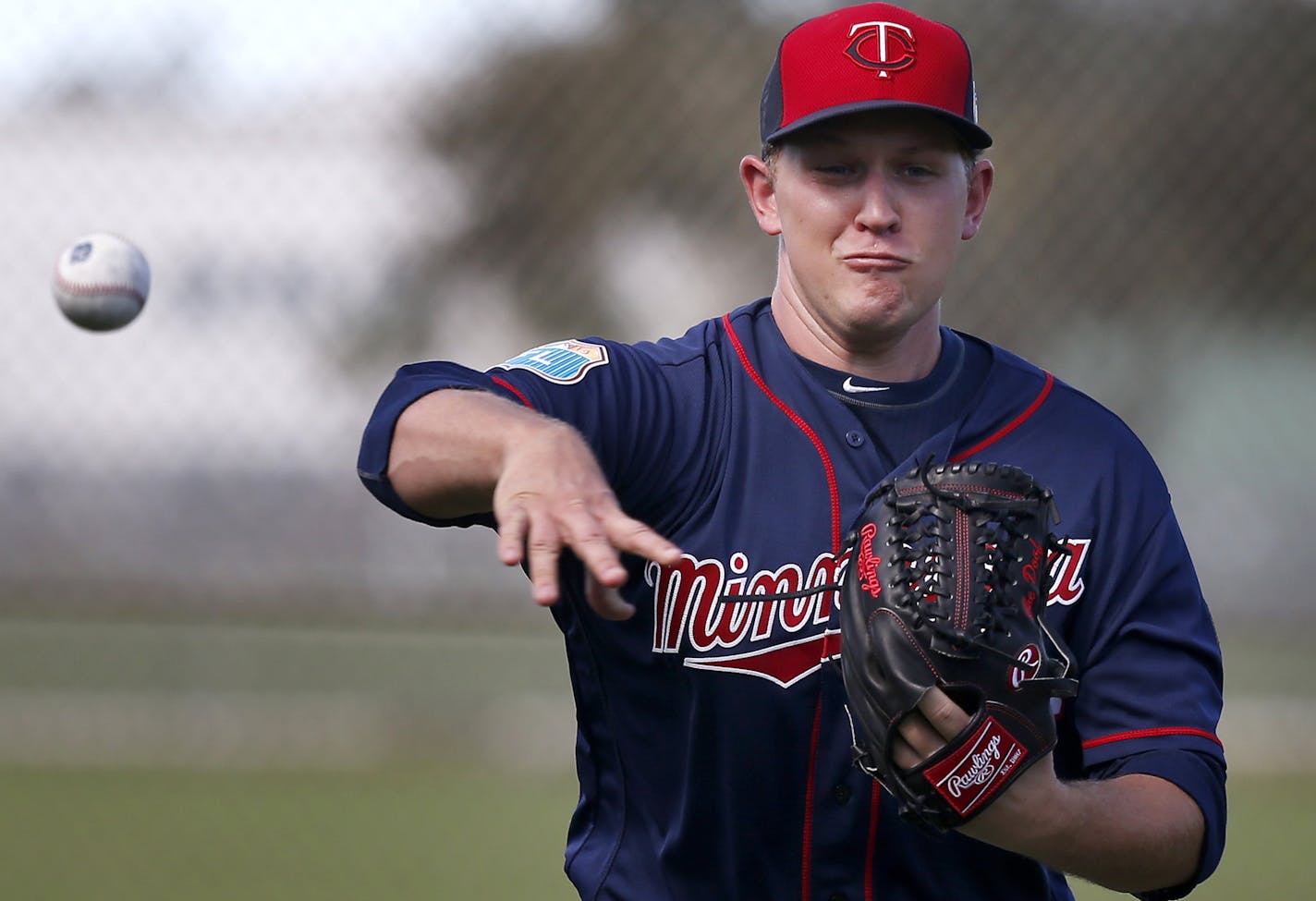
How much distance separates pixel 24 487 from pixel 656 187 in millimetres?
3096

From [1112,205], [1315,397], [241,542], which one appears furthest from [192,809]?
[1315,397]

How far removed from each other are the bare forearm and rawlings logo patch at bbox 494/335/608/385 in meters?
0.78

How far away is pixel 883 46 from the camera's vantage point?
2.28 m

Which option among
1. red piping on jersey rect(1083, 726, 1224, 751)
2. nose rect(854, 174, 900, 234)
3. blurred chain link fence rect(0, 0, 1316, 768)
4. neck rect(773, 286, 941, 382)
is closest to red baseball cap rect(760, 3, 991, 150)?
nose rect(854, 174, 900, 234)

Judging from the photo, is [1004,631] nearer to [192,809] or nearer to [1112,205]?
[192,809]

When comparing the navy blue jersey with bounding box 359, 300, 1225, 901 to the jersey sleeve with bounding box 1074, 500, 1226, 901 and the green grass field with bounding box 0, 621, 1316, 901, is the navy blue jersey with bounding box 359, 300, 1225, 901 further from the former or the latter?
the green grass field with bounding box 0, 621, 1316, 901

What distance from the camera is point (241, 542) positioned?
23.0 ft

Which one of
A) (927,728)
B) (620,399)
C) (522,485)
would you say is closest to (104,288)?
(620,399)

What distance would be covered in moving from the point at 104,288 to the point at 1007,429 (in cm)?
317

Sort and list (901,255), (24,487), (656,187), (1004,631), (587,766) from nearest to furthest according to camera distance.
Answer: (1004,631)
(901,255)
(587,766)
(24,487)
(656,187)

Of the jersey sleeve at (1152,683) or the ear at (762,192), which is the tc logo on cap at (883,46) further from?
the jersey sleeve at (1152,683)

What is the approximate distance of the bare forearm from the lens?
→ 1900mm

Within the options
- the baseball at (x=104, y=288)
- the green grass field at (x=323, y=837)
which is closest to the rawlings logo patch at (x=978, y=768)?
the green grass field at (x=323, y=837)

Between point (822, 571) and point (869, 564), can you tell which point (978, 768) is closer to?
point (869, 564)
